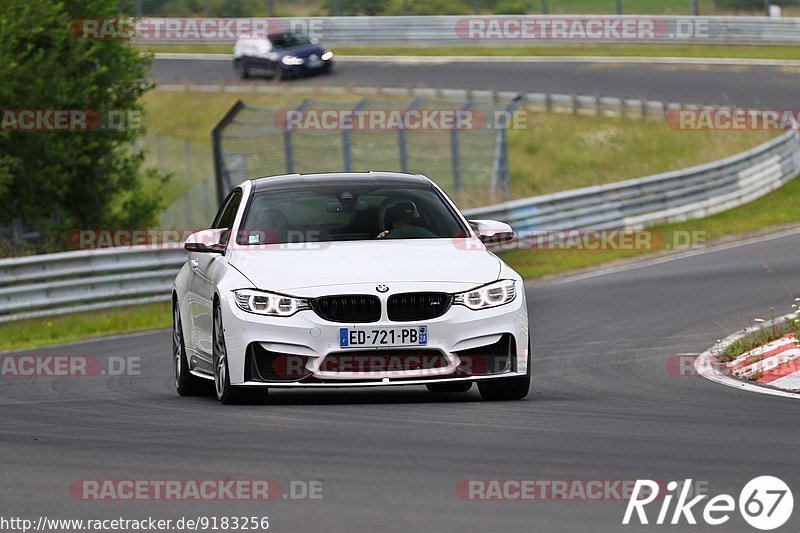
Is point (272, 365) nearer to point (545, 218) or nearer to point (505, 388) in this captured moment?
point (505, 388)

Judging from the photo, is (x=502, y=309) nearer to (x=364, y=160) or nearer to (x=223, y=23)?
(x=364, y=160)

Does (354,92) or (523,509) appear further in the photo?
(354,92)

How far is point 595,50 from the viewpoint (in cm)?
5134

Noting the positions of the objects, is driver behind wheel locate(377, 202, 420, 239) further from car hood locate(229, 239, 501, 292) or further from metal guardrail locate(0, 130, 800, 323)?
metal guardrail locate(0, 130, 800, 323)

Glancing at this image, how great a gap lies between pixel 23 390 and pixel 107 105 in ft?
46.9

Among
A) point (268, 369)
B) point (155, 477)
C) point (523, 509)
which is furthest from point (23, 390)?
point (523, 509)

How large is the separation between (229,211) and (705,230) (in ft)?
55.5

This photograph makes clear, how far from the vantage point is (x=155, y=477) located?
7.16 m

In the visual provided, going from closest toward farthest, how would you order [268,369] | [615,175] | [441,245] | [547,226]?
[268,369], [441,245], [547,226], [615,175]

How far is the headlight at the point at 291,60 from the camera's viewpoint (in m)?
49.8

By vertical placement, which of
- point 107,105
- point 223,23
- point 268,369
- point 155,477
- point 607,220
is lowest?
point 223,23

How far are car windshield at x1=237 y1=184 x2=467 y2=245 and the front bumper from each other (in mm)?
1038

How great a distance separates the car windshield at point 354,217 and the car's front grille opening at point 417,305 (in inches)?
39.7

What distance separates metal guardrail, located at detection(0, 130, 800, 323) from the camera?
20.3 m
